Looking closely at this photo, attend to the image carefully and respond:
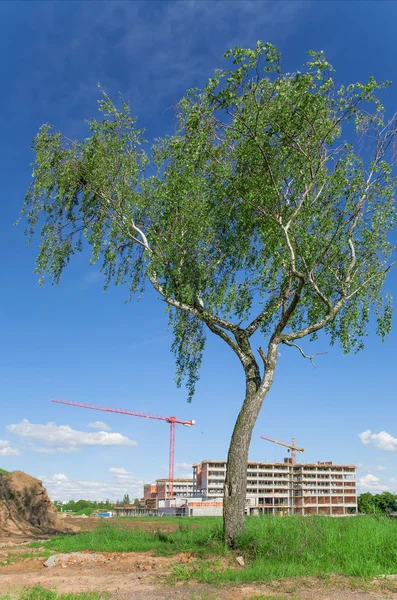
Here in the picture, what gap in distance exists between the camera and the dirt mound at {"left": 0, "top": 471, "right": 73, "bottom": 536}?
27128mm

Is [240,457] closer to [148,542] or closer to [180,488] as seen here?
[148,542]

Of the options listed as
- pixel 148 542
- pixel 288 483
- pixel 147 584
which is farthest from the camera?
pixel 288 483

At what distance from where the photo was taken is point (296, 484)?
143125mm

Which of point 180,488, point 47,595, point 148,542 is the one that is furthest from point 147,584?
point 180,488

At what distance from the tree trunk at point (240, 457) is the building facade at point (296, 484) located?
4884 inches

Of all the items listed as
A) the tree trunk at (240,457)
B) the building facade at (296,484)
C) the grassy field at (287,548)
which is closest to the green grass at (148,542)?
the grassy field at (287,548)

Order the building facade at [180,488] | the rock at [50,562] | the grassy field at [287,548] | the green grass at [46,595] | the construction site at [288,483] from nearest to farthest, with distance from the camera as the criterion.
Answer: the green grass at [46,595]
the grassy field at [287,548]
the rock at [50,562]
the construction site at [288,483]
the building facade at [180,488]

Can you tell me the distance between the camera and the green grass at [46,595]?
860 cm

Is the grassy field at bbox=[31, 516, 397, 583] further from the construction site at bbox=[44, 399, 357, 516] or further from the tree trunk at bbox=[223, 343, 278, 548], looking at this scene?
the construction site at bbox=[44, 399, 357, 516]

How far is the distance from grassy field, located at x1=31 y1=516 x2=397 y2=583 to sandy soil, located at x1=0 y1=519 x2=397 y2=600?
51 cm

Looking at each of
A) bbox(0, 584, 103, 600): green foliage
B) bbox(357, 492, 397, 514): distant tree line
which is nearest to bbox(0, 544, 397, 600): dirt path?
bbox(0, 584, 103, 600): green foliage

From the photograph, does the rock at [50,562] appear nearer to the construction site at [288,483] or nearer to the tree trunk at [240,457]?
the tree trunk at [240,457]

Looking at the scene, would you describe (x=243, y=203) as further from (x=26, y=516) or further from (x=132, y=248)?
(x=26, y=516)

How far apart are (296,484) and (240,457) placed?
140 meters
